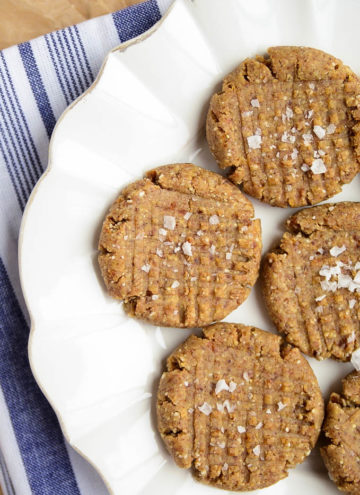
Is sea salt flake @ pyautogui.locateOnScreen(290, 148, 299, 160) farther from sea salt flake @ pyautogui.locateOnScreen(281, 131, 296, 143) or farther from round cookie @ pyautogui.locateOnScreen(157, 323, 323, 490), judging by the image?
round cookie @ pyautogui.locateOnScreen(157, 323, 323, 490)

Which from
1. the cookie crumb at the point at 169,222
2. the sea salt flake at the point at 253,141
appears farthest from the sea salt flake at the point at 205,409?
the sea salt flake at the point at 253,141

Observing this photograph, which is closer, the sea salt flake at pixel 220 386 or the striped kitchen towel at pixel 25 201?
the sea salt flake at pixel 220 386


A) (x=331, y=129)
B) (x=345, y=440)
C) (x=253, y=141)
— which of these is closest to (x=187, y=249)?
(x=253, y=141)

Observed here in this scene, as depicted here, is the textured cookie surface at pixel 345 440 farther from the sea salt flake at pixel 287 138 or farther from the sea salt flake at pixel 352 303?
the sea salt flake at pixel 287 138

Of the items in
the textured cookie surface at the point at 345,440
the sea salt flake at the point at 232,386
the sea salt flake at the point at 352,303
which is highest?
the sea salt flake at the point at 352,303

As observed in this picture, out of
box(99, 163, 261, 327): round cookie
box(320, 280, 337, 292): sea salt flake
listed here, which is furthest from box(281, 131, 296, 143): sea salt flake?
box(320, 280, 337, 292): sea salt flake

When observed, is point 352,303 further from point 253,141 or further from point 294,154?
point 253,141
